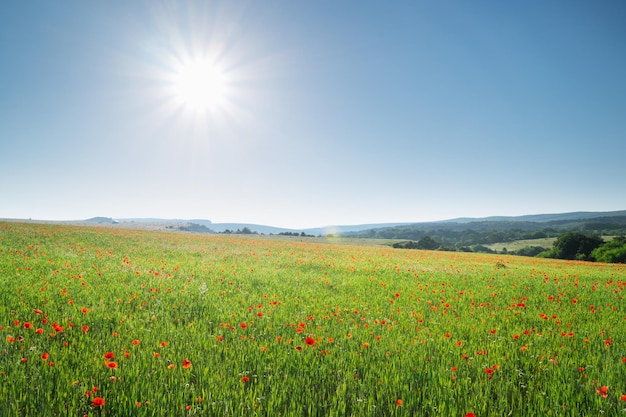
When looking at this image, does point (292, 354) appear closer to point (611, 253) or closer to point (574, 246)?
point (611, 253)

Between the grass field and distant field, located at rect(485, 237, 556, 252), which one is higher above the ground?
the grass field

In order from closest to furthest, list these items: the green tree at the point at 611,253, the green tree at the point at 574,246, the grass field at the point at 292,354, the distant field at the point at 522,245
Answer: the grass field at the point at 292,354
the green tree at the point at 611,253
the green tree at the point at 574,246
the distant field at the point at 522,245

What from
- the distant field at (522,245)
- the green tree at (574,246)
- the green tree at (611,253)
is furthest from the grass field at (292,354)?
the distant field at (522,245)

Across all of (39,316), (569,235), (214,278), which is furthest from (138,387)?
(569,235)

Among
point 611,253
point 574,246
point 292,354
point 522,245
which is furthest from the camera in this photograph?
point 522,245

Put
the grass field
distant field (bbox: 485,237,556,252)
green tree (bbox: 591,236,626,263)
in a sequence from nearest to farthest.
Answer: the grass field → green tree (bbox: 591,236,626,263) → distant field (bbox: 485,237,556,252)

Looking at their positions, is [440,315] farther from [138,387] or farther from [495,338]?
[138,387]

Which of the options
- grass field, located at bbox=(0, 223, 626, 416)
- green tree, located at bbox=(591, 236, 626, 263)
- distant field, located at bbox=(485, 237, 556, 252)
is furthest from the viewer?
distant field, located at bbox=(485, 237, 556, 252)

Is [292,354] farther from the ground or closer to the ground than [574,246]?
farther from the ground

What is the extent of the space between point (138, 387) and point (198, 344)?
4.73ft

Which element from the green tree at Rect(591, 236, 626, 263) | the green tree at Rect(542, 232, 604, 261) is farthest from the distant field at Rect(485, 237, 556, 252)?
the green tree at Rect(591, 236, 626, 263)

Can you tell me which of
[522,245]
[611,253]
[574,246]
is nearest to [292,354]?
[611,253]

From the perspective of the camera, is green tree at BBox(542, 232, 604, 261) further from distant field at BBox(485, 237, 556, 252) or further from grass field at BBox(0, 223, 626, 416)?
grass field at BBox(0, 223, 626, 416)

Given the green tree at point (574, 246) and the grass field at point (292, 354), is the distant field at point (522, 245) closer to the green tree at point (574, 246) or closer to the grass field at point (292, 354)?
the green tree at point (574, 246)
